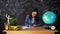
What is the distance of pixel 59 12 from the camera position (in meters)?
4.42

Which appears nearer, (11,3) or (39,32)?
(39,32)

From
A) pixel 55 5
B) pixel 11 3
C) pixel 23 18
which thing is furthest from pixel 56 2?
pixel 11 3

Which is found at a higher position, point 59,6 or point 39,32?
point 59,6

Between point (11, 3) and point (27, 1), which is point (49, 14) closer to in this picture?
point (27, 1)

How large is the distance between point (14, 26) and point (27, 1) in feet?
Answer: 4.36

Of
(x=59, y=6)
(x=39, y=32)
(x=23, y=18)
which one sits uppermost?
(x=59, y=6)

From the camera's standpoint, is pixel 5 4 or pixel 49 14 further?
pixel 5 4

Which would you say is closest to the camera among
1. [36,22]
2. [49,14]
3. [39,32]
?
[39,32]

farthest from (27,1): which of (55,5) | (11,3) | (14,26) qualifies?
(14,26)

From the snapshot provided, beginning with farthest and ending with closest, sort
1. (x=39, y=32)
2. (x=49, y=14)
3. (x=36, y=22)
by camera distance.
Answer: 1. (x=36, y=22)
2. (x=49, y=14)
3. (x=39, y=32)

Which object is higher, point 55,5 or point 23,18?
point 55,5

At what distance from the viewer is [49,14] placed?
360 centimetres

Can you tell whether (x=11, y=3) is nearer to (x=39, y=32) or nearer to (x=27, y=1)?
(x=27, y=1)

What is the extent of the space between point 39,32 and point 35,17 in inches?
40.8
